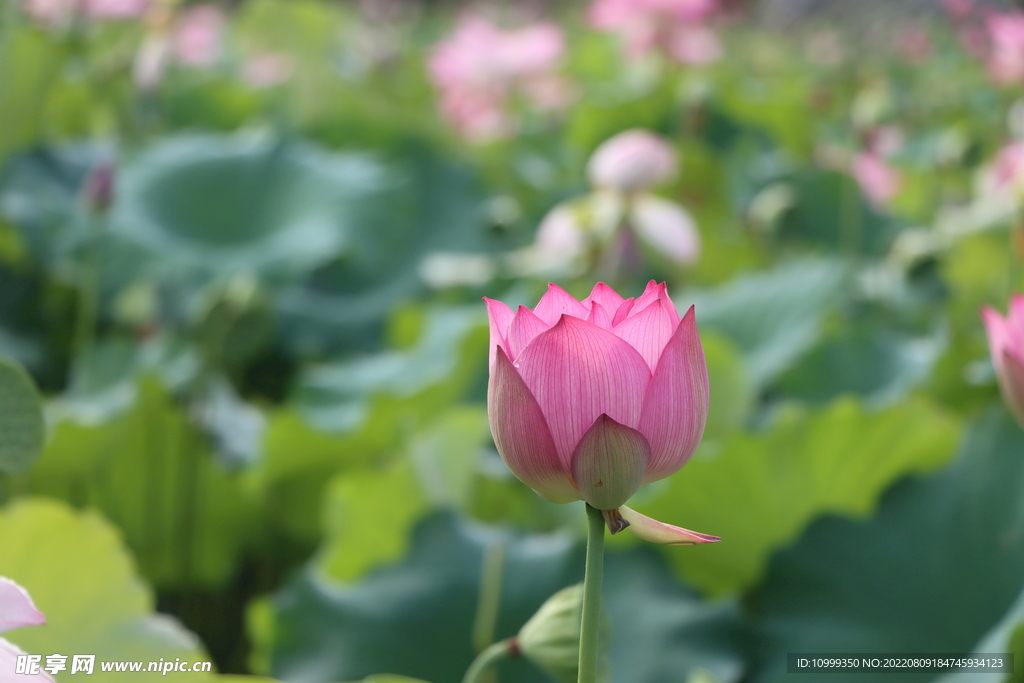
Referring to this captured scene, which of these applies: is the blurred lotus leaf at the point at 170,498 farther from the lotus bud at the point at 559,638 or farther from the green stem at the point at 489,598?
the lotus bud at the point at 559,638

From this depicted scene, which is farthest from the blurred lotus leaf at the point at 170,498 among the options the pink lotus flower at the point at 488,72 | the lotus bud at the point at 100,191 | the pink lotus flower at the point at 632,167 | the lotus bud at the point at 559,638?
the pink lotus flower at the point at 488,72

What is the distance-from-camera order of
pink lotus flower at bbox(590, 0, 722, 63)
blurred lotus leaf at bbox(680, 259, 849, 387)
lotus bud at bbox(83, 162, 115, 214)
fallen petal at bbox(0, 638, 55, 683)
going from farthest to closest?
pink lotus flower at bbox(590, 0, 722, 63)
blurred lotus leaf at bbox(680, 259, 849, 387)
lotus bud at bbox(83, 162, 115, 214)
fallen petal at bbox(0, 638, 55, 683)

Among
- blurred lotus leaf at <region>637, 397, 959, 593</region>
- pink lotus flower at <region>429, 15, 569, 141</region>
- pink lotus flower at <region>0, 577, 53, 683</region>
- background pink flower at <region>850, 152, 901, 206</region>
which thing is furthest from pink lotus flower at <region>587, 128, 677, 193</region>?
pink lotus flower at <region>429, 15, 569, 141</region>

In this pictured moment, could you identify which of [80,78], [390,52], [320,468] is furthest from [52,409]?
[390,52]

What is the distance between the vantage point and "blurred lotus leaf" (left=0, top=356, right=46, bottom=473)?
0.23m

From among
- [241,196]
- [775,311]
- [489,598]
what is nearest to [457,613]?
[489,598]

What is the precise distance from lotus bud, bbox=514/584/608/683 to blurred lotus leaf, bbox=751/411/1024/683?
10.3 inches

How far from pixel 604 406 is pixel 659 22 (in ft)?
4.87

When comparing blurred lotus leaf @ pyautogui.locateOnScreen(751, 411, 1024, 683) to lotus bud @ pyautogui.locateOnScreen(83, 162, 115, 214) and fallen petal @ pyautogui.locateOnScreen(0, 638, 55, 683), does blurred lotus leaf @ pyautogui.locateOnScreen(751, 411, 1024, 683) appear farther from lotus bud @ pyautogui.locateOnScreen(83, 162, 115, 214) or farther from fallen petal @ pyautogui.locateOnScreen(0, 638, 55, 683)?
lotus bud @ pyautogui.locateOnScreen(83, 162, 115, 214)

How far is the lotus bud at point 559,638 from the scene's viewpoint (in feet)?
0.95

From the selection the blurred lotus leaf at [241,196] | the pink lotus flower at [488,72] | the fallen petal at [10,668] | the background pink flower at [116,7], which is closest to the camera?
the fallen petal at [10,668]

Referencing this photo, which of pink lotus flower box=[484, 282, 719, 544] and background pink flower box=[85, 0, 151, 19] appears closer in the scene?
pink lotus flower box=[484, 282, 719, 544]

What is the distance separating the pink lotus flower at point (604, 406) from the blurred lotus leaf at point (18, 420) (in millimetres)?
108

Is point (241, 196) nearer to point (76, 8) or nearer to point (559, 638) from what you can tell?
point (76, 8)
